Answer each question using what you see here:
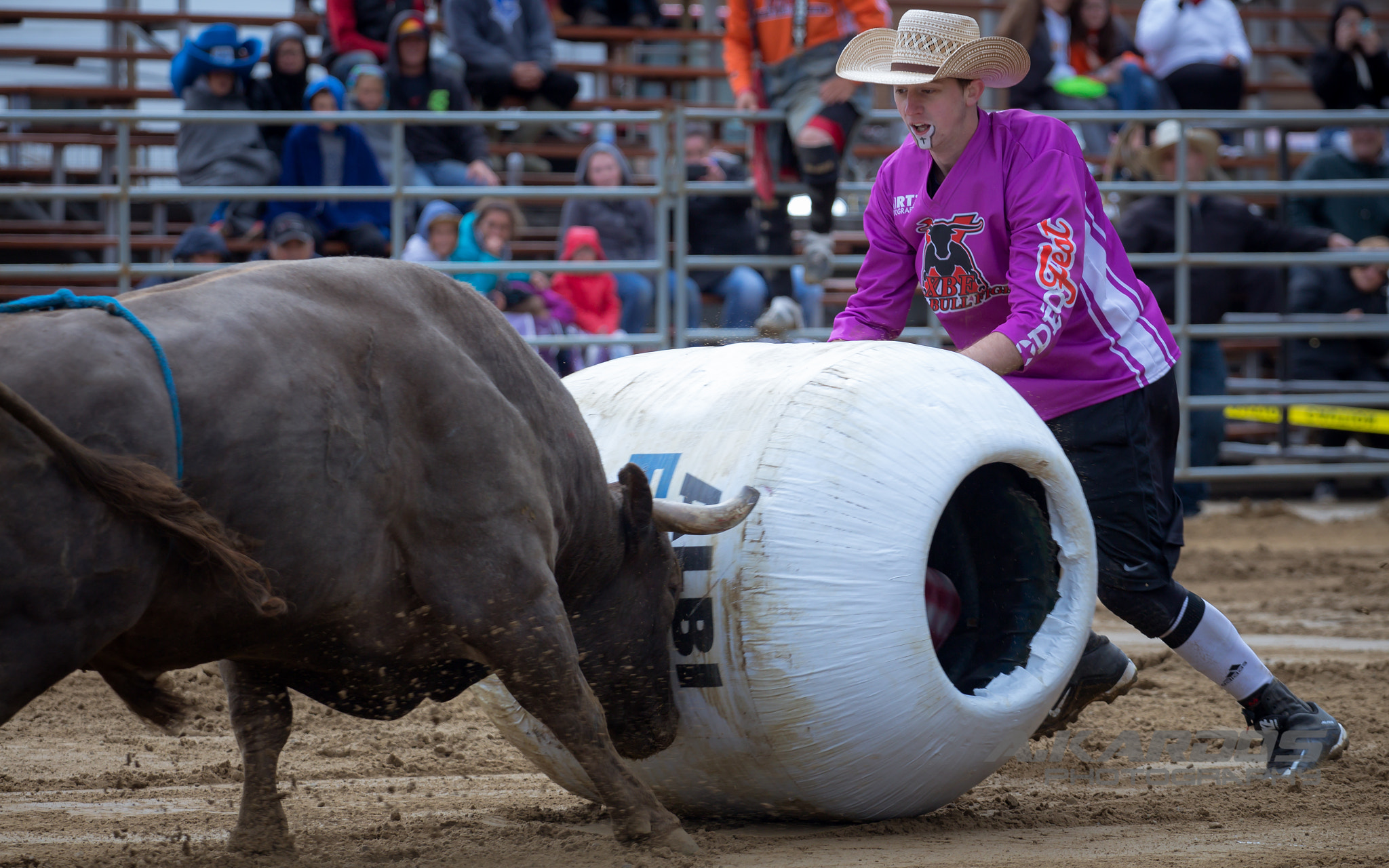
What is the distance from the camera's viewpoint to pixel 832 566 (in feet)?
10.9

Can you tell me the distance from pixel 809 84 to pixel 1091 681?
183 inches

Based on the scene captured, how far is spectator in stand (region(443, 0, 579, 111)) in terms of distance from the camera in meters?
10.2

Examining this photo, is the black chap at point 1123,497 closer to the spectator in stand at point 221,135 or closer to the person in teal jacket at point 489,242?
the person in teal jacket at point 489,242

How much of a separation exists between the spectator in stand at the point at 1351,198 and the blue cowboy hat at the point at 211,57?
6.90 metres

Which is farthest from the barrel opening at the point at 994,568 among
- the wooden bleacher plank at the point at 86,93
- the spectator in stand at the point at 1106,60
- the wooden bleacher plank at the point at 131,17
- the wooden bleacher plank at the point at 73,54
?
the wooden bleacher plank at the point at 131,17

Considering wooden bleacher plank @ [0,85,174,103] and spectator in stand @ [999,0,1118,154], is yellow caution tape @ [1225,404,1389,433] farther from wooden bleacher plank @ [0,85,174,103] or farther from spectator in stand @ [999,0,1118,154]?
wooden bleacher plank @ [0,85,174,103]

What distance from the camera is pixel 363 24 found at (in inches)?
408

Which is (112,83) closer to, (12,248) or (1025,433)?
(12,248)

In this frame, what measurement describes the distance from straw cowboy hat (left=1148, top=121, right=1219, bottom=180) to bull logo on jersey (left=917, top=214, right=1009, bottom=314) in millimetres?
5346

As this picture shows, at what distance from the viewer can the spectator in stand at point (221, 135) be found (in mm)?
8602

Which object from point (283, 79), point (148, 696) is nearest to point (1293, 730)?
point (148, 696)

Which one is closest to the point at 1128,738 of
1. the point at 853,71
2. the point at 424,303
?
the point at 853,71

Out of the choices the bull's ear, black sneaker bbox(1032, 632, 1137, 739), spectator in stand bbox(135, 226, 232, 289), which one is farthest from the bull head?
spectator in stand bbox(135, 226, 232, 289)

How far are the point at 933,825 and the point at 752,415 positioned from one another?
114 cm
